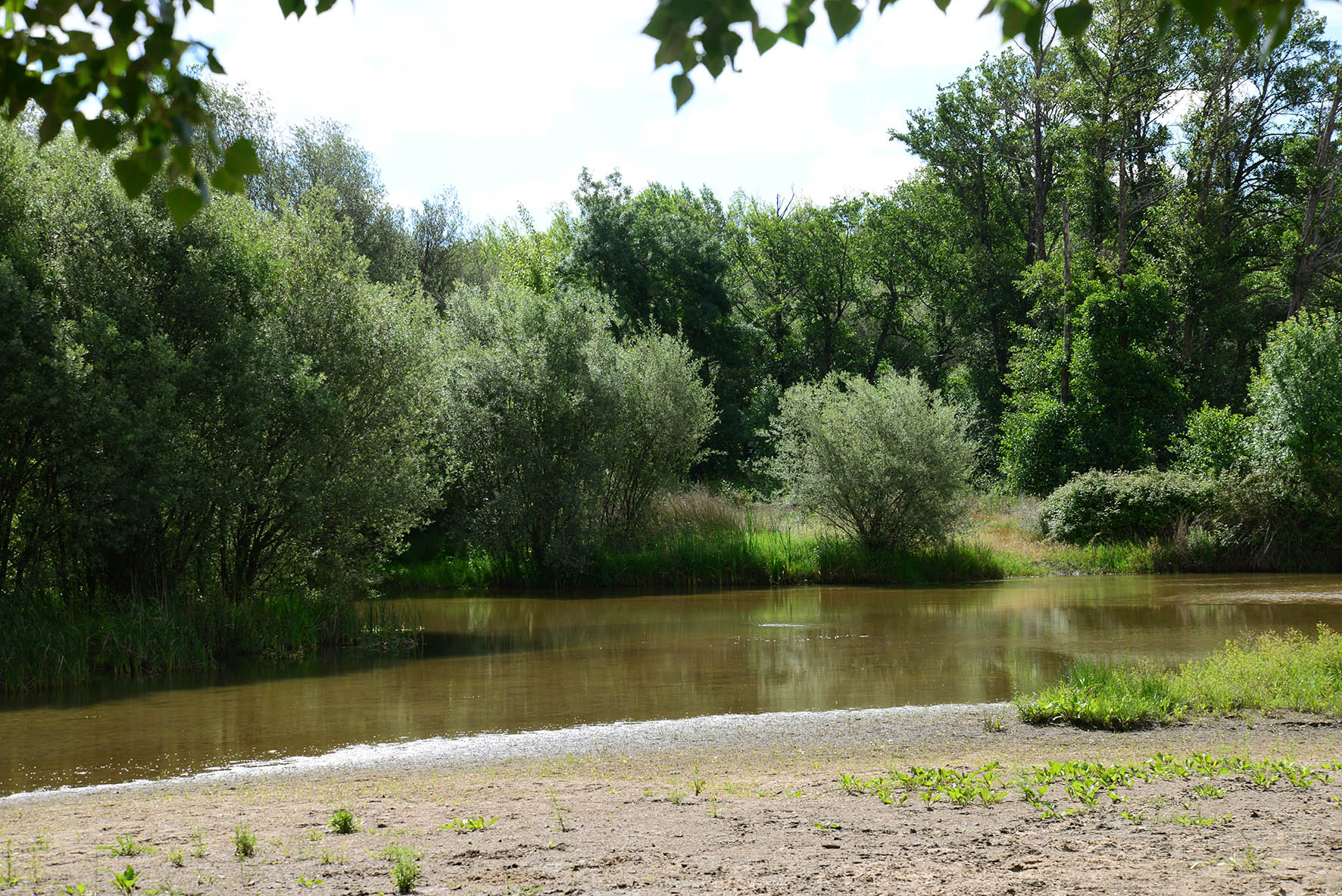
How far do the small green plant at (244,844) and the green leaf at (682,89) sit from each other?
13.3 ft

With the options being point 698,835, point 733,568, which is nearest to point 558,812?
point 698,835

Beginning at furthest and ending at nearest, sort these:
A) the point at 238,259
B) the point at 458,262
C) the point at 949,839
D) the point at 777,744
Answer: the point at 458,262, the point at 238,259, the point at 777,744, the point at 949,839

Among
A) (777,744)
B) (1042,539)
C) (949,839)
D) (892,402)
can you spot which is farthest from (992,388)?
(949,839)

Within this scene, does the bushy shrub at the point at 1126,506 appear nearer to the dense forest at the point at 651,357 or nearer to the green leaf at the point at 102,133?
the dense forest at the point at 651,357

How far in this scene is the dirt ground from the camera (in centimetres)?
418

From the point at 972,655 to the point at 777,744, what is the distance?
639cm

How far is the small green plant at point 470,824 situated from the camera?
5258mm

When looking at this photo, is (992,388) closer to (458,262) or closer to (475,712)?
(458,262)

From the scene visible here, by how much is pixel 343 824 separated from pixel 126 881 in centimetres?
121

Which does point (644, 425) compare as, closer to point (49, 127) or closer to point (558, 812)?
point (558, 812)

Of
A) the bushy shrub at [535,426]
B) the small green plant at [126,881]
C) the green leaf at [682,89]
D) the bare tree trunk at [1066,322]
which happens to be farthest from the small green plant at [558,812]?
the bare tree trunk at [1066,322]

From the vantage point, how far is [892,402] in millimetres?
26609

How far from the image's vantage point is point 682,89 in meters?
2.86

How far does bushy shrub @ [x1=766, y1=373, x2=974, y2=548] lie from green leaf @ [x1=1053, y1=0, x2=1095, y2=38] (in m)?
23.5
